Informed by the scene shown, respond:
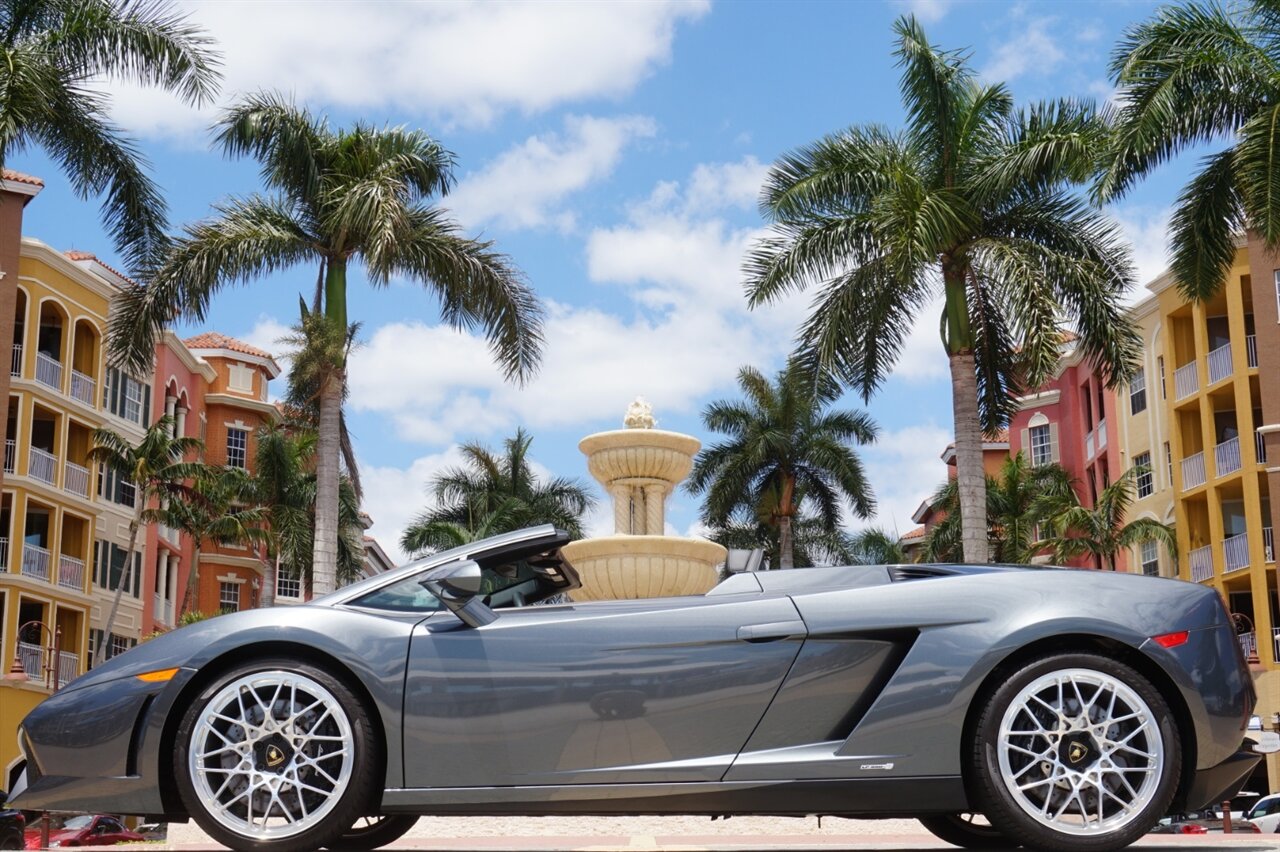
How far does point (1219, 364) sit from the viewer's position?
1528 inches

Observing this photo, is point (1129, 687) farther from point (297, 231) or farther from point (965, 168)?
point (297, 231)

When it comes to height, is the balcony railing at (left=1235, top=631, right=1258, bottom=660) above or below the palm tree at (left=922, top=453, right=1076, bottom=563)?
below

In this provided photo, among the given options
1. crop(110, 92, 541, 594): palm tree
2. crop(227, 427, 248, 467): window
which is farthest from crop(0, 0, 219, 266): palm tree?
crop(227, 427, 248, 467): window

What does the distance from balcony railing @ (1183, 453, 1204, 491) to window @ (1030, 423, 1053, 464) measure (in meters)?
13.2

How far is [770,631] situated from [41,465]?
39.2 metres

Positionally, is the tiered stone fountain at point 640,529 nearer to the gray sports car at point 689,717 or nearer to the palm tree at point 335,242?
the palm tree at point 335,242

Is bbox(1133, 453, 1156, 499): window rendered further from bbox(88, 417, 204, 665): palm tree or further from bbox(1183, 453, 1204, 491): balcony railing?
bbox(88, 417, 204, 665): palm tree

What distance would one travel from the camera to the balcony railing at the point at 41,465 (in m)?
39.5

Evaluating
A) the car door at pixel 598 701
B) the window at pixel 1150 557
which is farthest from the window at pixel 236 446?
the car door at pixel 598 701

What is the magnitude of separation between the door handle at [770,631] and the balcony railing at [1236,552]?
3520 centimetres

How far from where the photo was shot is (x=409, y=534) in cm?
4675

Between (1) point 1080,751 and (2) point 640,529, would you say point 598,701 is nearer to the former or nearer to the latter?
(1) point 1080,751

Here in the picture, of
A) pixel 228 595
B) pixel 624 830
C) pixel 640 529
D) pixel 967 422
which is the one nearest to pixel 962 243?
pixel 967 422

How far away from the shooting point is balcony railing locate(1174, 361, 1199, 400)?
40.1 meters
